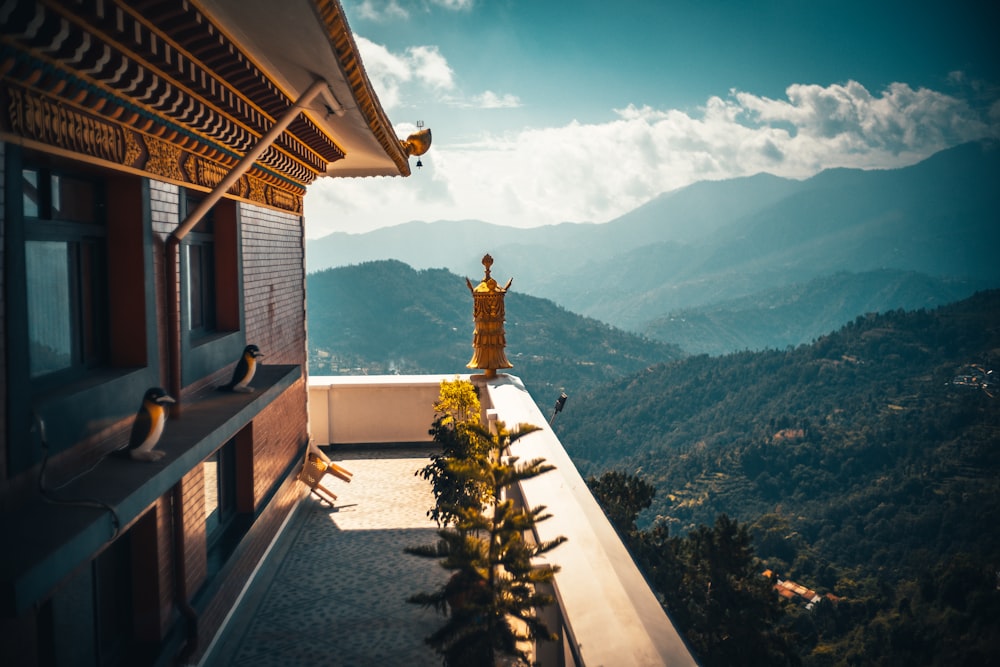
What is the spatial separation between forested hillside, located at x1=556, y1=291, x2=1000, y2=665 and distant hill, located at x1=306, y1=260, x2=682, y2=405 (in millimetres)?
20280

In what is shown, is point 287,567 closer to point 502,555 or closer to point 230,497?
point 230,497

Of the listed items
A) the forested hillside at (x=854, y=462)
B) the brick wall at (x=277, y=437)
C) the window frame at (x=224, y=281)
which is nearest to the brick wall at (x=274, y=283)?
the window frame at (x=224, y=281)

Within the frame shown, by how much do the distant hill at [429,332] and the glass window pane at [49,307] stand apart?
10301 centimetres

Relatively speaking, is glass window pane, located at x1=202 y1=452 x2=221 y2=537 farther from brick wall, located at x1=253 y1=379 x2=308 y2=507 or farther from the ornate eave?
the ornate eave

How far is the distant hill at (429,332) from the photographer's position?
11275cm

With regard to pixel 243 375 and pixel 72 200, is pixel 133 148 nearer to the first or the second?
pixel 72 200

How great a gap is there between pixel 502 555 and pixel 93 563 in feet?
6.48

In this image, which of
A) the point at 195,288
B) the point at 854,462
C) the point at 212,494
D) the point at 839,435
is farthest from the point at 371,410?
the point at 839,435

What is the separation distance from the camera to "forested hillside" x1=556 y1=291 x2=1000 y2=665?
38.6 m

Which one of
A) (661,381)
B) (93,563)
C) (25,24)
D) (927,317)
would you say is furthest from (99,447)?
(927,317)

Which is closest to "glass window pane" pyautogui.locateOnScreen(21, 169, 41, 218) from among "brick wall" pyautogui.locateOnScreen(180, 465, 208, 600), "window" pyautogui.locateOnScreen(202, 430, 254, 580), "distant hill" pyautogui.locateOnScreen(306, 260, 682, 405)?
"brick wall" pyautogui.locateOnScreen(180, 465, 208, 600)

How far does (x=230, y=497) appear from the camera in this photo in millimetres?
5867

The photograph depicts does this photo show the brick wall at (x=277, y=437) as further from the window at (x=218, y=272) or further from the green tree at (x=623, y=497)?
the green tree at (x=623, y=497)

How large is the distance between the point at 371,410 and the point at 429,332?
358ft
